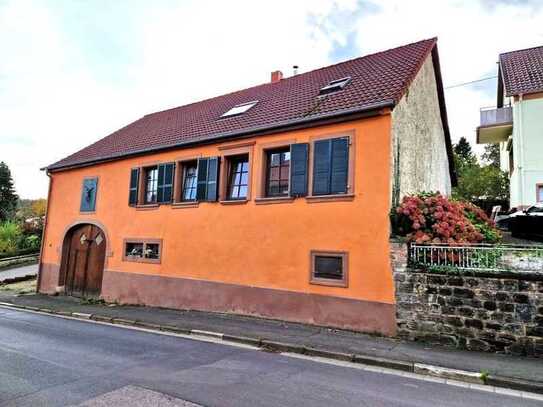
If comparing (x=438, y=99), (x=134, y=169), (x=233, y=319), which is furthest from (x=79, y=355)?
(x=438, y=99)

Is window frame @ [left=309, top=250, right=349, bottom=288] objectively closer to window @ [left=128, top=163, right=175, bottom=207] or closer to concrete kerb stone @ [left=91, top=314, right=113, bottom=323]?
concrete kerb stone @ [left=91, top=314, right=113, bottom=323]

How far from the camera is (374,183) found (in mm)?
8867

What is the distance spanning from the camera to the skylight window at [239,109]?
45.1ft

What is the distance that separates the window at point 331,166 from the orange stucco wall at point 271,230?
0.28 metres

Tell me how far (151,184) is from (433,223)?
9837mm

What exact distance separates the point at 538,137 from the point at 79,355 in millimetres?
17812

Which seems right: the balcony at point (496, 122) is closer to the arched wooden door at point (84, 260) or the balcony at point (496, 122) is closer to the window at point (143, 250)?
the window at point (143, 250)

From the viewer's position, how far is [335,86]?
466 inches

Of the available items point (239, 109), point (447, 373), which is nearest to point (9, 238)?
point (239, 109)

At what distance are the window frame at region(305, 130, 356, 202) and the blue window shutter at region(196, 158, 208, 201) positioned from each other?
12.2 feet

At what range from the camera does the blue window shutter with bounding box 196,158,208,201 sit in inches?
471

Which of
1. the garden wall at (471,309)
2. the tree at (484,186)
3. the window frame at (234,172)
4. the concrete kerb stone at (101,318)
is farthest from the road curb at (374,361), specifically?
the tree at (484,186)

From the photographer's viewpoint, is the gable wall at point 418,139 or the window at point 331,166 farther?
the gable wall at point 418,139

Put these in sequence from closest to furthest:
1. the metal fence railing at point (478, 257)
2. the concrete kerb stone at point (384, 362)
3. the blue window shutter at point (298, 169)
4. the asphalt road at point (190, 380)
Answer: the asphalt road at point (190, 380)
the concrete kerb stone at point (384, 362)
the metal fence railing at point (478, 257)
the blue window shutter at point (298, 169)
